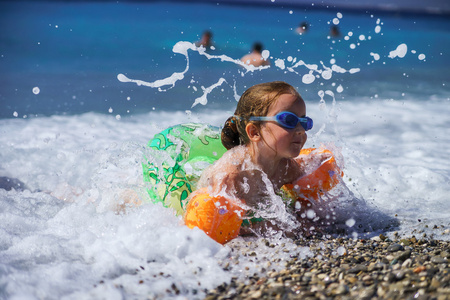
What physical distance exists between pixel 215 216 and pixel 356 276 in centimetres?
104

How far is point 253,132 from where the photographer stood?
3.84m

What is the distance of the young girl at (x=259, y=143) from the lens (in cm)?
368

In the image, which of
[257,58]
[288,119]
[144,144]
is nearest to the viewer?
[288,119]

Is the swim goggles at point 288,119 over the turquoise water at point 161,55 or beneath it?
over

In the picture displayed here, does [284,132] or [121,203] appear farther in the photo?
[121,203]

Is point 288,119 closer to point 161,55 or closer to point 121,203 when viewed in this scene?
point 121,203

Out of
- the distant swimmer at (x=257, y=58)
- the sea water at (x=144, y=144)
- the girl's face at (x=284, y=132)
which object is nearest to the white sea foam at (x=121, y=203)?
the sea water at (x=144, y=144)

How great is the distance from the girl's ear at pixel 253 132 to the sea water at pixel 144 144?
0.61 metres

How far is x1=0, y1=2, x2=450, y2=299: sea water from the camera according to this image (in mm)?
3172

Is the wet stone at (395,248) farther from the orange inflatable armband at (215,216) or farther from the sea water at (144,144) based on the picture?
the orange inflatable armband at (215,216)

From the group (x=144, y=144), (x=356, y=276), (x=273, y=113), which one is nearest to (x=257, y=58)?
(x=144, y=144)

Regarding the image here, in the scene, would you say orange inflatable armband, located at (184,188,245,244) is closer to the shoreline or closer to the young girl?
the young girl

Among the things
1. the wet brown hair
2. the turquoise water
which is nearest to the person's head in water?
the wet brown hair

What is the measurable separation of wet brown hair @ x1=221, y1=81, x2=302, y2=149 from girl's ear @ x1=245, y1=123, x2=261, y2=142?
0.10 feet
